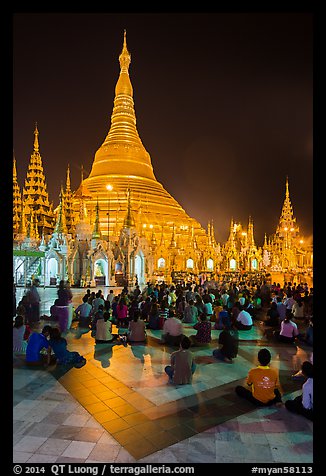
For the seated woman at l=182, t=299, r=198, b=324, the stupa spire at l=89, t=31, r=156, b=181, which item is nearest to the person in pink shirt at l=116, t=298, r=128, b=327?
the seated woman at l=182, t=299, r=198, b=324

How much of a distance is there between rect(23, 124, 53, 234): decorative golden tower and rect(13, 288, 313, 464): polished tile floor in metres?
29.2

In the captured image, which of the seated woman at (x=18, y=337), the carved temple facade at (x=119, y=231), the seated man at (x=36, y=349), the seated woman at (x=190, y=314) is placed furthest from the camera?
the carved temple facade at (x=119, y=231)

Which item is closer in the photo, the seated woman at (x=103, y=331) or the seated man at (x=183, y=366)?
the seated man at (x=183, y=366)

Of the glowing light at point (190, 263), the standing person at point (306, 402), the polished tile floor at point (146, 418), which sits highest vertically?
the glowing light at point (190, 263)

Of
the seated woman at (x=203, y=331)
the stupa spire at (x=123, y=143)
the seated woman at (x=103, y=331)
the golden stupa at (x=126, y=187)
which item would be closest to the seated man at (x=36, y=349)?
the seated woman at (x=103, y=331)

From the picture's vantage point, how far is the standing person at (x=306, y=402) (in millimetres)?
4883

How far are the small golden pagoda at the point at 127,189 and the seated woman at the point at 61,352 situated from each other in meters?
24.6

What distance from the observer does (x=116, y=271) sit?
24.8 m

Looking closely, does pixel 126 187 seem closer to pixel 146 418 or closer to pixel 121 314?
pixel 121 314

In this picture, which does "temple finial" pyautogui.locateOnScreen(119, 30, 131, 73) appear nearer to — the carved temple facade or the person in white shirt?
the carved temple facade

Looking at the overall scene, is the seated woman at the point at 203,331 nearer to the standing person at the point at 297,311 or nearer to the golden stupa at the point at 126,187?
the standing person at the point at 297,311

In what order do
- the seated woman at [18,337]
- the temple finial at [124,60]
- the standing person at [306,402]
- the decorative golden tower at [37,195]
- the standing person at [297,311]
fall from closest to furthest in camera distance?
the standing person at [306,402]
the seated woman at [18,337]
the standing person at [297,311]
the decorative golden tower at [37,195]
the temple finial at [124,60]

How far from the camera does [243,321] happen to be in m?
11.0

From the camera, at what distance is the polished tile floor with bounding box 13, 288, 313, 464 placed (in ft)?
13.0
